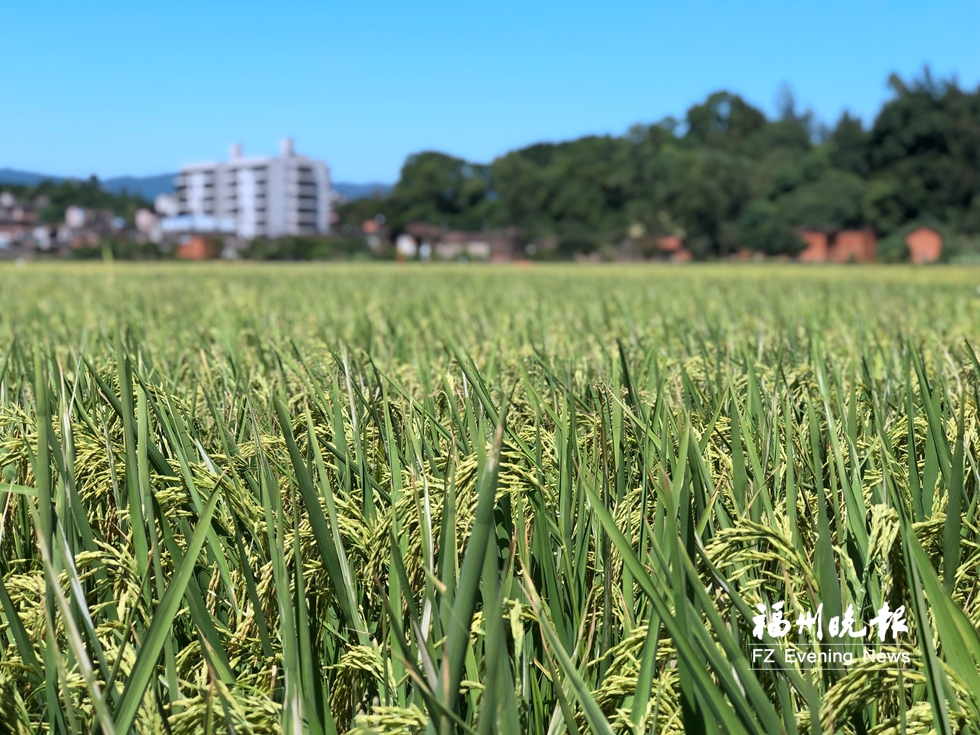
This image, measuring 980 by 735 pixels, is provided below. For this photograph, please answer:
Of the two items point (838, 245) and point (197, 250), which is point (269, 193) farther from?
point (838, 245)

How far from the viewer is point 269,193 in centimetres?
11556

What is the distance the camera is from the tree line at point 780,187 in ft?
198

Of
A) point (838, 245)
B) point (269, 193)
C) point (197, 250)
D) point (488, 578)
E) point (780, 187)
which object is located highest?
point (269, 193)

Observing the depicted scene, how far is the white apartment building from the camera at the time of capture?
11581cm

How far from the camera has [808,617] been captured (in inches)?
42.4

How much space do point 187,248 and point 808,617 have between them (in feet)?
254

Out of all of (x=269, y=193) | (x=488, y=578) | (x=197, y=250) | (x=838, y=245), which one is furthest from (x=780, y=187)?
(x=488, y=578)

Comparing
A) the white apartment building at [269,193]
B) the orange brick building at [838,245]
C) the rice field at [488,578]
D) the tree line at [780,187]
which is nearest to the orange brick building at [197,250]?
the tree line at [780,187]

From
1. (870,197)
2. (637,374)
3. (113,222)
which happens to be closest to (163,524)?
(637,374)

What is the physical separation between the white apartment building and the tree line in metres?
18.8

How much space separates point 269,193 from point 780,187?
66.4 m

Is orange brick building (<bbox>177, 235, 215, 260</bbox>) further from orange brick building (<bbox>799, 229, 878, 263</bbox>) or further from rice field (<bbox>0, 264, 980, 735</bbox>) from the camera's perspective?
rice field (<bbox>0, 264, 980, 735</bbox>)

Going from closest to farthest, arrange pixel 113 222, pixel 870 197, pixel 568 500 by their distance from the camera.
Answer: pixel 568 500
pixel 870 197
pixel 113 222

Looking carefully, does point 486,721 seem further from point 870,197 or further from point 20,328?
point 870,197
